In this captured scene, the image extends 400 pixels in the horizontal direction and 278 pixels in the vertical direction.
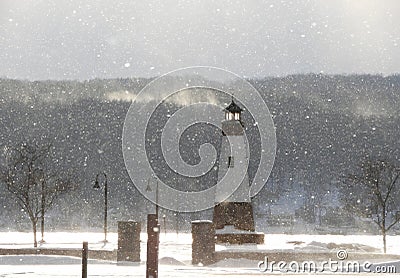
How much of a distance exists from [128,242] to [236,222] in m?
14.6

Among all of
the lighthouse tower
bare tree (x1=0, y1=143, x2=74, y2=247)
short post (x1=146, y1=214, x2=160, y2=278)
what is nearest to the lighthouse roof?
the lighthouse tower

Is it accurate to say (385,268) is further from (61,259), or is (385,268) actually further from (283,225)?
(283,225)

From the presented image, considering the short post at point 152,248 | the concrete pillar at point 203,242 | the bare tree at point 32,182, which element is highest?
the bare tree at point 32,182

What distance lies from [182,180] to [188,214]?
19567 millimetres

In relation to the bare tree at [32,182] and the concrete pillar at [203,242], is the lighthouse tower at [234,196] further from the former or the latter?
the bare tree at [32,182]

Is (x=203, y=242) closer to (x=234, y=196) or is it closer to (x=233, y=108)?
(x=234, y=196)

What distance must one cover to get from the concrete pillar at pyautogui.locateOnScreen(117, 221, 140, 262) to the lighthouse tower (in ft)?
43.8

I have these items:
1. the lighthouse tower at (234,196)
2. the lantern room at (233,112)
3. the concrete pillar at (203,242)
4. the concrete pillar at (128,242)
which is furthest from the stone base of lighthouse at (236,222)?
the concrete pillar at (128,242)

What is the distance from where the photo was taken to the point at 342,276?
16.8 metres

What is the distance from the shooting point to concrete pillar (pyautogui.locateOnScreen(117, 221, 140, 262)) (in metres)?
23.7

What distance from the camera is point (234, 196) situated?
1497 inches

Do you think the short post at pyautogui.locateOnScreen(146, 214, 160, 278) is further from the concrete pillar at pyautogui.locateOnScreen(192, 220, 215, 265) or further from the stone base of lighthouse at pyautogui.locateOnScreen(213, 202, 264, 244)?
the stone base of lighthouse at pyautogui.locateOnScreen(213, 202, 264, 244)

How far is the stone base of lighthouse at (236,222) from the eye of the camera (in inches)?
A: 1457

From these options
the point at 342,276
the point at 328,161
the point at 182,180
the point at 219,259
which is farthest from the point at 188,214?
the point at 342,276
